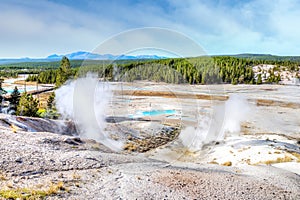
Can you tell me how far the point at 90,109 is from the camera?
23797mm

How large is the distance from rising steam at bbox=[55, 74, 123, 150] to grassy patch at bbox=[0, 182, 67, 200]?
988 centimetres

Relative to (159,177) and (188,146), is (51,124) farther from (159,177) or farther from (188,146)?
(159,177)

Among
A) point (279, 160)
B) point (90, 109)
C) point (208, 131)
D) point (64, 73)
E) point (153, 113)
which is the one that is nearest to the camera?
point (279, 160)

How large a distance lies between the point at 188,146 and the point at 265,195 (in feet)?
37.5

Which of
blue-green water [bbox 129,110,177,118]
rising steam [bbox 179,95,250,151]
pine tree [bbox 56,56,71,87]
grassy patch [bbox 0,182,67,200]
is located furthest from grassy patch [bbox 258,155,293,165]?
pine tree [bbox 56,56,71,87]

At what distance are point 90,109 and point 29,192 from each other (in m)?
16.0

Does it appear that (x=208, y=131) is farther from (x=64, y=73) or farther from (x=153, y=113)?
(x=64, y=73)

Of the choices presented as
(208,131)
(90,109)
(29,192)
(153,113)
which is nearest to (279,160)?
(208,131)

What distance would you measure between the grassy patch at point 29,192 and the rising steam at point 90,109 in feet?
32.4

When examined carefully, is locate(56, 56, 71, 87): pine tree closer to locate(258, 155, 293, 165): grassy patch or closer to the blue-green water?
the blue-green water

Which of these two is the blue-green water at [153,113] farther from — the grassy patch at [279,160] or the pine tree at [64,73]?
the grassy patch at [279,160]

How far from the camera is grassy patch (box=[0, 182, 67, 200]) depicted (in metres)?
7.54

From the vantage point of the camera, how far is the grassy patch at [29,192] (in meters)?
7.54

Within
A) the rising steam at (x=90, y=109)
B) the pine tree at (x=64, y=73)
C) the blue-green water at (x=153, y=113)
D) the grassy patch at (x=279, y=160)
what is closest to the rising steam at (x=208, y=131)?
the grassy patch at (x=279, y=160)
